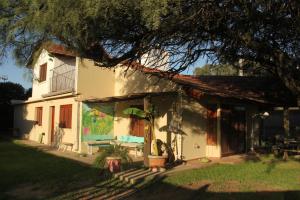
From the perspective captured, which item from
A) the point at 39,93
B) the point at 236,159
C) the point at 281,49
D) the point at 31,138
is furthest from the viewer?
the point at 31,138

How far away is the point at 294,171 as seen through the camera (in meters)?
13.1

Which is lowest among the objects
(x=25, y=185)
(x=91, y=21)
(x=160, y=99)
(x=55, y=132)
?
(x=25, y=185)

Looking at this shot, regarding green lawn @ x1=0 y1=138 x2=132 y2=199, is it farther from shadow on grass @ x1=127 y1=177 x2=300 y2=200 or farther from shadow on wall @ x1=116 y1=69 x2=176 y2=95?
shadow on wall @ x1=116 y1=69 x2=176 y2=95

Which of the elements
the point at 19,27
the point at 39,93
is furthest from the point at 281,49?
the point at 39,93

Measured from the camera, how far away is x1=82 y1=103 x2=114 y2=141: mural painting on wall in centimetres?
1952

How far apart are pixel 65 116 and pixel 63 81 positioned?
2167mm

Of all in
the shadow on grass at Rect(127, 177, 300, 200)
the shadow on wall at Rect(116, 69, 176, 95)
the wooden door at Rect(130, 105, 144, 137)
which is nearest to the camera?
the shadow on grass at Rect(127, 177, 300, 200)

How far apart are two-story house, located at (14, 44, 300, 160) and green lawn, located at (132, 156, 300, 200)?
3008 mm

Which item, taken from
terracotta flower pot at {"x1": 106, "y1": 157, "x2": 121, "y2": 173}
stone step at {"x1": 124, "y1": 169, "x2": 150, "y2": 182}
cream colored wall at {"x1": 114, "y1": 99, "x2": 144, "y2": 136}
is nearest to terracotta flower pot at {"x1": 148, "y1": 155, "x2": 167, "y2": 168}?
stone step at {"x1": 124, "y1": 169, "x2": 150, "y2": 182}

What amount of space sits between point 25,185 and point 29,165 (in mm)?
3863

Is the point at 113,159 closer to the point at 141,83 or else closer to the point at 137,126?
the point at 137,126

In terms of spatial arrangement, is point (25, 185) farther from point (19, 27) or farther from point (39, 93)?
point (39, 93)

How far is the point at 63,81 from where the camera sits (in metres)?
22.5

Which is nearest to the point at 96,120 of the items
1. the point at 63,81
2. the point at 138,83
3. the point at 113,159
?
the point at 138,83
